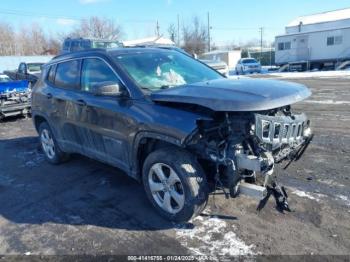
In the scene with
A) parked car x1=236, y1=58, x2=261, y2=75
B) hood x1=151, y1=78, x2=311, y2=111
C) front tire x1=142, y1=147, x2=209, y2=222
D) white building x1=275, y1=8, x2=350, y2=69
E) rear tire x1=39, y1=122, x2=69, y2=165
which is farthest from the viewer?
parked car x1=236, y1=58, x2=261, y2=75

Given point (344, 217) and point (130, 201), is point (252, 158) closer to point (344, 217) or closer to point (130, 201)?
point (344, 217)

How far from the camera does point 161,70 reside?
14.8 feet

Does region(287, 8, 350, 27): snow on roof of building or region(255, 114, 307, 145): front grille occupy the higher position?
region(287, 8, 350, 27): snow on roof of building

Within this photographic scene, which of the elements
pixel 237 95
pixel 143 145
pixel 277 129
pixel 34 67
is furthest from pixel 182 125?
pixel 34 67

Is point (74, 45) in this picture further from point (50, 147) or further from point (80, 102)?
point (80, 102)

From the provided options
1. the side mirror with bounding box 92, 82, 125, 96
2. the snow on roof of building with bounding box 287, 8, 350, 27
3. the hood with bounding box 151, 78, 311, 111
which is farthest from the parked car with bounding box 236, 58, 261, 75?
the side mirror with bounding box 92, 82, 125, 96

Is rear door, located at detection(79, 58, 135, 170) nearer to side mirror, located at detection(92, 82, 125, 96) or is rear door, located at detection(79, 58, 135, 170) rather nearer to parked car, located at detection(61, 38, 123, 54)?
side mirror, located at detection(92, 82, 125, 96)

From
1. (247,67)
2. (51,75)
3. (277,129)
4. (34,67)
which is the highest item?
(34,67)

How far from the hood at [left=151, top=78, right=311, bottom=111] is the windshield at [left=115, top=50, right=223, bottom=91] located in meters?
0.39

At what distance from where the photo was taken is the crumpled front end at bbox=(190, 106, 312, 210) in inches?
134

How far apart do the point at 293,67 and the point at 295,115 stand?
112 ft

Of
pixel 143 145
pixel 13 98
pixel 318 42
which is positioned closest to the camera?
pixel 143 145

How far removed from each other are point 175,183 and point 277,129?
4.01ft

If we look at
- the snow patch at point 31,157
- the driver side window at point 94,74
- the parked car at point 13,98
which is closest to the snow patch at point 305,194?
the driver side window at point 94,74
